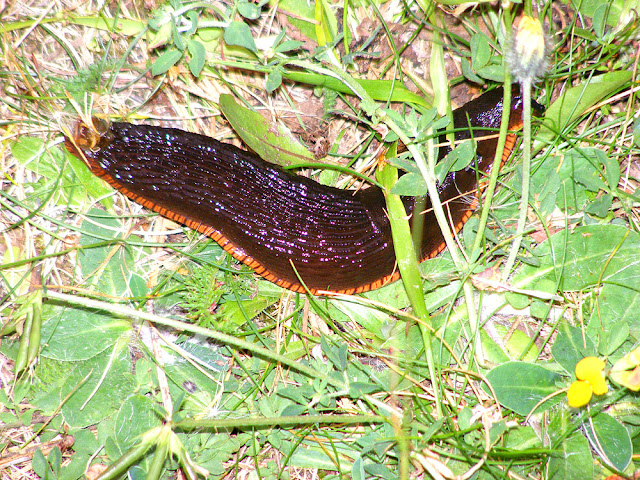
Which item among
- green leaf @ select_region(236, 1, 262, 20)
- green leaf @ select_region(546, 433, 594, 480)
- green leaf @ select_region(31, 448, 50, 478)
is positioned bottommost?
green leaf @ select_region(31, 448, 50, 478)

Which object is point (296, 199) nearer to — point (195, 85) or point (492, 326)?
point (195, 85)

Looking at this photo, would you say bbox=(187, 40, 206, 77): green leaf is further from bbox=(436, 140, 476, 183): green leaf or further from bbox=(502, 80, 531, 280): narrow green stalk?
bbox=(502, 80, 531, 280): narrow green stalk

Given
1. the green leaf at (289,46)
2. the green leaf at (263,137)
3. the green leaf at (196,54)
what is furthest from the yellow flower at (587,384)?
the green leaf at (196,54)

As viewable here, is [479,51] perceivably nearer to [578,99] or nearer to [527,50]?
[578,99]

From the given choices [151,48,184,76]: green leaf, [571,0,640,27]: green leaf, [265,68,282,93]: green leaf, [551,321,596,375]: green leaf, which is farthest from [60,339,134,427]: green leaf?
[571,0,640,27]: green leaf

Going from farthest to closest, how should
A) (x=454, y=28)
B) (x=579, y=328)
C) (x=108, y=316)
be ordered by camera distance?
(x=454, y=28)
(x=108, y=316)
(x=579, y=328)

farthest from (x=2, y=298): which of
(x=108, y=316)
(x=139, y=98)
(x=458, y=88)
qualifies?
(x=458, y=88)
